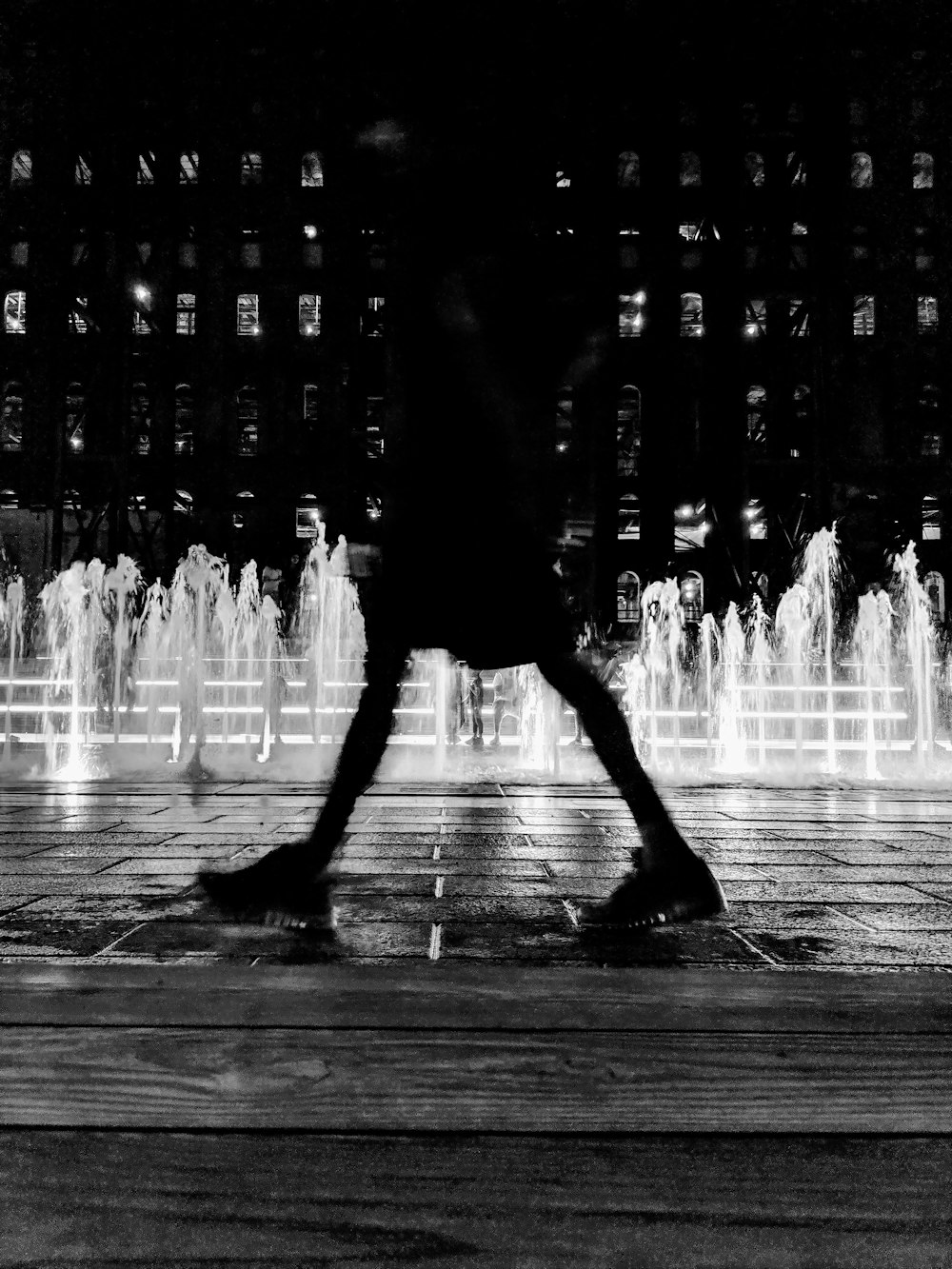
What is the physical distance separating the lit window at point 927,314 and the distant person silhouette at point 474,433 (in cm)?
2940

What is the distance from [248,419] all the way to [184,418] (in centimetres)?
222

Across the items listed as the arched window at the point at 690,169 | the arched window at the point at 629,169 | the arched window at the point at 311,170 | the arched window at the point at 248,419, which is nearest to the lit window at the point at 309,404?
the arched window at the point at 248,419

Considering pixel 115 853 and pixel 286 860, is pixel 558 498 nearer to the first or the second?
pixel 286 860

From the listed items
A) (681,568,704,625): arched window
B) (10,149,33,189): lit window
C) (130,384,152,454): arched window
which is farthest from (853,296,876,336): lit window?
(10,149,33,189): lit window

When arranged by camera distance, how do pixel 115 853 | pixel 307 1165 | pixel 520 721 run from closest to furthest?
1. pixel 307 1165
2. pixel 115 853
3. pixel 520 721

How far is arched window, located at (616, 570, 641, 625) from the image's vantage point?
2694cm

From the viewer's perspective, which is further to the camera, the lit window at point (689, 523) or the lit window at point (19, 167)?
the lit window at point (689, 523)

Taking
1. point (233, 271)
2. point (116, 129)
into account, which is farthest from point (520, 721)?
point (233, 271)

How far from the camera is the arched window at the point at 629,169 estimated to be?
2611cm

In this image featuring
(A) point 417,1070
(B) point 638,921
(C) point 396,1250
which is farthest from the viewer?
(B) point 638,921

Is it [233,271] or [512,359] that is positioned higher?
[233,271]

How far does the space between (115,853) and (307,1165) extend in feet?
5.92

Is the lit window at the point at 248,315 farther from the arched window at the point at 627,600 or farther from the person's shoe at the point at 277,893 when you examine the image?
the person's shoe at the point at 277,893

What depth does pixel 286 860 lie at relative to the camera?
1.65 metres
